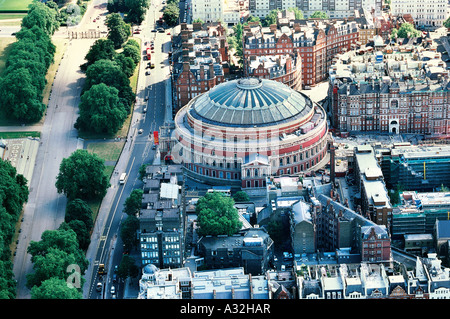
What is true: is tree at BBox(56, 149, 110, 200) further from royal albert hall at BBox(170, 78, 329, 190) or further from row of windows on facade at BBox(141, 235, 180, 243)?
row of windows on facade at BBox(141, 235, 180, 243)

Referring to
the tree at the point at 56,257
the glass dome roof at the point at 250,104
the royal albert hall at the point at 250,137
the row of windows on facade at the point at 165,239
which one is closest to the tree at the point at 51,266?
the tree at the point at 56,257

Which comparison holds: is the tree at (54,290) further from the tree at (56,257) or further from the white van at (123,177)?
the white van at (123,177)

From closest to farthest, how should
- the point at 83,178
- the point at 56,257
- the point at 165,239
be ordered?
the point at 56,257, the point at 165,239, the point at 83,178

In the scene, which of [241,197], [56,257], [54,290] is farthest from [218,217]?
[54,290]

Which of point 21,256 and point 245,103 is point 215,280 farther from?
point 245,103

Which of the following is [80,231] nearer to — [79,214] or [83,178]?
[79,214]

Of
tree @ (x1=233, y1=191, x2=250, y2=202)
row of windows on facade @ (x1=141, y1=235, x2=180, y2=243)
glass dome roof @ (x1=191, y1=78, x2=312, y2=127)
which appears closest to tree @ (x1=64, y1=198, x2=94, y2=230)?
row of windows on facade @ (x1=141, y1=235, x2=180, y2=243)
